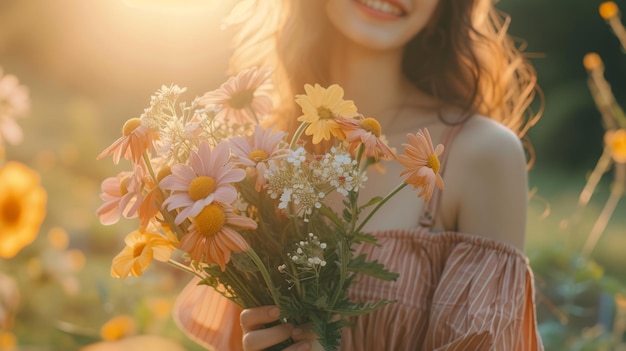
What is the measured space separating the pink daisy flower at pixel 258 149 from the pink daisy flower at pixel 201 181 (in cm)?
3

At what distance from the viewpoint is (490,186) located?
55.1 inches

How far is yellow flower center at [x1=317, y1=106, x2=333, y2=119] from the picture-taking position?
A: 99cm

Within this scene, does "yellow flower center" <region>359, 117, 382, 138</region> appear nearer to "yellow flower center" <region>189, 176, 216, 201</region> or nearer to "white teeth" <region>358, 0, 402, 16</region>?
"yellow flower center" <region>189, 176, 216, 201</region>

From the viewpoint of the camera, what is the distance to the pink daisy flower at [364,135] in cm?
96

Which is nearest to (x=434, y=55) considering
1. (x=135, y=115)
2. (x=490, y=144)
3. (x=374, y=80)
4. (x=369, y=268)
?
(x=374, y=80)

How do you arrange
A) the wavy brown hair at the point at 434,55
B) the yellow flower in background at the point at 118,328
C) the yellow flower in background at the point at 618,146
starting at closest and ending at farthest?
the wavy brown hair at the point at 434,55 < the yellow flower in background at the point at 118,328 < the yellow flower in background at the point at 618,146

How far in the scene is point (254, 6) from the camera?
1.70 m

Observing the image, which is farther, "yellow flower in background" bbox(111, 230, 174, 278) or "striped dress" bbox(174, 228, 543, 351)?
"striped dress" bbox(174, 228, 543, 351)

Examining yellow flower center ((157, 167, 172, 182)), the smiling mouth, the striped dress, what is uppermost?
yellow flower center ((157, 167, 172, 182))

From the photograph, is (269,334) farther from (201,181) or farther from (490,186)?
(490,186)

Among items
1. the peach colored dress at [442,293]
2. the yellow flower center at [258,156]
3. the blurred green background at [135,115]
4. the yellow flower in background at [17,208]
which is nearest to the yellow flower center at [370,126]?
the yellow flower center at [258,156]

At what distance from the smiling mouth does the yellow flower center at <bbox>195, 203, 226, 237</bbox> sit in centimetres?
66

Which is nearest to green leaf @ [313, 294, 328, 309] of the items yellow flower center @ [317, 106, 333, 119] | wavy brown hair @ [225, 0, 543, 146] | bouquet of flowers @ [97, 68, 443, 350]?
bouquet of flowers @ [97, 68, 443, 350]

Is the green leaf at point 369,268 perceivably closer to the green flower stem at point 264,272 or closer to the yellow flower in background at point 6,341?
the green flower stem at point 264,272
